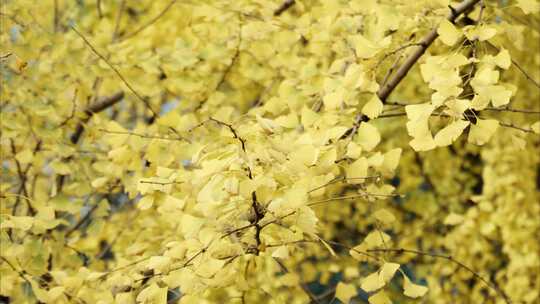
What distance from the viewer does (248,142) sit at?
1081mm

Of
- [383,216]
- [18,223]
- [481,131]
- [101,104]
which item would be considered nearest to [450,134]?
[481,131]

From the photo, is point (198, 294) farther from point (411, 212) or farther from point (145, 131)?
point (411, 212)

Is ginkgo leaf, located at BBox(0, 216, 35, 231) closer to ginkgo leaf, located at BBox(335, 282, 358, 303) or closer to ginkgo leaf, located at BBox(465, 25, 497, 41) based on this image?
ginkgo leaf, located at BBox(335, 282, 358, 303)

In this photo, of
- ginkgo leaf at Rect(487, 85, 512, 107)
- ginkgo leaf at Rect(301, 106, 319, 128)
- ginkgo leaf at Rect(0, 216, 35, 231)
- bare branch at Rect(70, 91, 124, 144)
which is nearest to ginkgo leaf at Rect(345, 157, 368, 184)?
ginkgo leaf at Rect(301, 106, 319, 128)

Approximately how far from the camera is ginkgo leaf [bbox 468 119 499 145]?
44.0 inches

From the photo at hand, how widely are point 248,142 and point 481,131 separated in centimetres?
39

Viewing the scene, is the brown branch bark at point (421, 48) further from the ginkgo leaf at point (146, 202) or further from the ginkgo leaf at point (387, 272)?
the ginkgo leaf at point (146, 202)

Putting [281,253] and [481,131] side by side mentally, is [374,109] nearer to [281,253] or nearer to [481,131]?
[481,131]

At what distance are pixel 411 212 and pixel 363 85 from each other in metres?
2.44

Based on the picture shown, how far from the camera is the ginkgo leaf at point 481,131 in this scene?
1117mm

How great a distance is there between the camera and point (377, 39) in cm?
Answer: 132

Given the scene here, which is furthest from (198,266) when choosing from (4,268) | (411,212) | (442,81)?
(411,212)

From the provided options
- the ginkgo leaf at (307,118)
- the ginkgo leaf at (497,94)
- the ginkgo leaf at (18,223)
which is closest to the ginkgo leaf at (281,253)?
the ginkgo leaf at (307,118)

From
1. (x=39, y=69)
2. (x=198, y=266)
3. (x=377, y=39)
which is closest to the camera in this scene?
(x=198, y=266)
